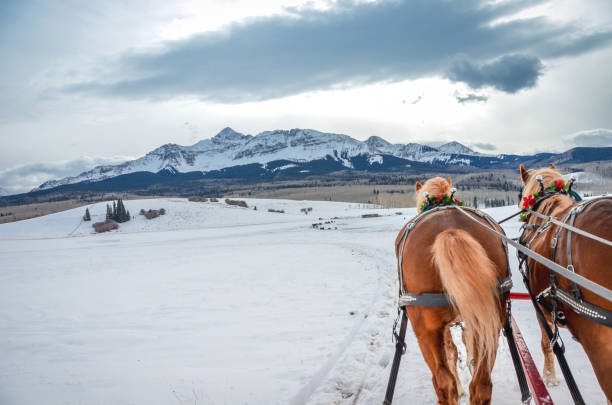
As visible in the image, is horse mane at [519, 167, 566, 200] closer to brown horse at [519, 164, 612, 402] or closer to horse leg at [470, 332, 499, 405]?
brown horse at [519, 164, 612, 402]

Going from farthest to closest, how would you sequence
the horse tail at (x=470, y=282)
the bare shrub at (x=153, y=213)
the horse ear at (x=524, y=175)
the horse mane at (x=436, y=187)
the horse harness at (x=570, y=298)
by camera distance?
the bare shrub at (x=153, y=213) → the horse ear at (x=524, y=175) → the horse mane at (x=436, y=187) → the horse tail at (x=470, y=282) → the horse harness at (x=570, y=298)

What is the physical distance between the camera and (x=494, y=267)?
290 cm

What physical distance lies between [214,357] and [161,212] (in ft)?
202

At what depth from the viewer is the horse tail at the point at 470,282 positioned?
8.95 ft

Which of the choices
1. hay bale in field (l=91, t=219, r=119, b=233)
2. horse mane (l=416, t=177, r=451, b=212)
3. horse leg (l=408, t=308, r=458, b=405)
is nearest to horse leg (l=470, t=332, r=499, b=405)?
horse leg (l=408, t=308, r=458, b=405)

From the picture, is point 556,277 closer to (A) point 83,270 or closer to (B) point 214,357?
(B) point 214,357

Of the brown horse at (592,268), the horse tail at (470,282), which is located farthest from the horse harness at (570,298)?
the horse tail at (470,282)

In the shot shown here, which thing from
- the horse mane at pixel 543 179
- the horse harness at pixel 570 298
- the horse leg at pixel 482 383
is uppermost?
the horse mane at pixel 543 179

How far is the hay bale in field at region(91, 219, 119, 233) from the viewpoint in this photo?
175ft

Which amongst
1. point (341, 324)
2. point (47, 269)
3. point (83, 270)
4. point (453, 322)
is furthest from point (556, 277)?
point (47, 269)

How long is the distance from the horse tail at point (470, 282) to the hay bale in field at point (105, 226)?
60428 mm

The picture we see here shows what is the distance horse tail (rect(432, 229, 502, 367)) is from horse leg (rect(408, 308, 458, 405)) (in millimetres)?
256

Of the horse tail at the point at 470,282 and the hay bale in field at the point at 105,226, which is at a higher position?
the horse tail at the point at 470,282

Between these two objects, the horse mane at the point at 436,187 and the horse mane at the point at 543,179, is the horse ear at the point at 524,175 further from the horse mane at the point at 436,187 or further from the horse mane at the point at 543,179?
the horse mane at the point at 436,187
